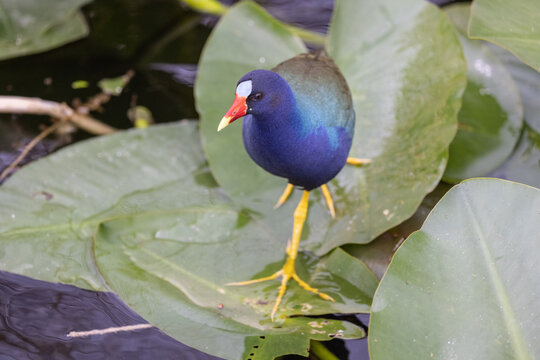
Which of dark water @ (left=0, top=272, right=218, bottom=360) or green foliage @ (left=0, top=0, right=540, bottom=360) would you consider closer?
green foliage @ (left=0, top=0, right=540, bottom=360)

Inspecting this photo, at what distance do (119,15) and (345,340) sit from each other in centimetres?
236

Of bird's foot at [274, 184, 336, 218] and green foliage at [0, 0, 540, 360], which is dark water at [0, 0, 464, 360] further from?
bird's foot at [274, 184, 336, 218]

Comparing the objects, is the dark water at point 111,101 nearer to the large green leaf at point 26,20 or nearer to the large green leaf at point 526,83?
the large green leaf at point 26,20

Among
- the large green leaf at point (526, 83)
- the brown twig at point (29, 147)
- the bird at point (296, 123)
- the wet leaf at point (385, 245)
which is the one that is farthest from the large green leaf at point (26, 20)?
the large green leaf at point (526, 83)

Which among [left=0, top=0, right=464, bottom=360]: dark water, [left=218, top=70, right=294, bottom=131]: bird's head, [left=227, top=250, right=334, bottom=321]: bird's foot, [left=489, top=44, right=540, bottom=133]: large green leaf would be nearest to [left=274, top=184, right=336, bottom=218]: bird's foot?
[left=227, top=250, right=334, bottom=321]: bird's foot

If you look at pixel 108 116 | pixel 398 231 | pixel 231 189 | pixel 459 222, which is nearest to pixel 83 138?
pixel 108 116

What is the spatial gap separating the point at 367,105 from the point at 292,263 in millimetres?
706

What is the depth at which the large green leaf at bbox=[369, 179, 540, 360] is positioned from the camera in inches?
57.0

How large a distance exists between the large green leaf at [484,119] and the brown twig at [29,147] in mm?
1757

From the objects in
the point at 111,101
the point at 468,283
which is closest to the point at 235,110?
the point at 468,283

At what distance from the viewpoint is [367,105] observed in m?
2.34

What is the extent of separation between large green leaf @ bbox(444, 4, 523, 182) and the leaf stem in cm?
82

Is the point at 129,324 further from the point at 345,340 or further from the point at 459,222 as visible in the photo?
the point at 459,222

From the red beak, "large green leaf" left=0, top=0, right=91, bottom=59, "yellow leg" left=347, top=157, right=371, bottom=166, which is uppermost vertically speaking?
the red beak
